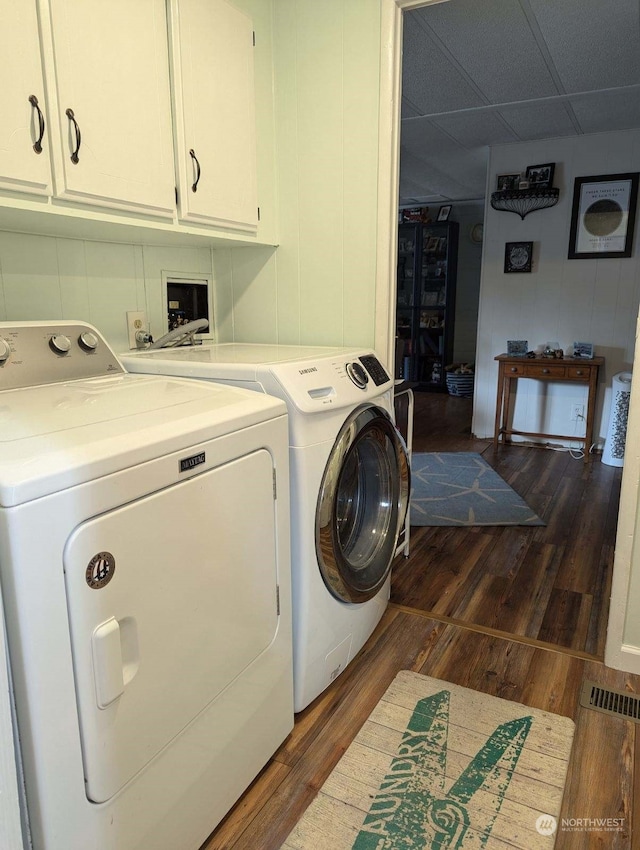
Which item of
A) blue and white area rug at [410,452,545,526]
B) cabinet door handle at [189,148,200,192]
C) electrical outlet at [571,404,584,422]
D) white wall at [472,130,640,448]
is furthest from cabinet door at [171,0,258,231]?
electrical outlet at [571,404,584,422]

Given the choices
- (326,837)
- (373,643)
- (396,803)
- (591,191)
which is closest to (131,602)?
(326,837)

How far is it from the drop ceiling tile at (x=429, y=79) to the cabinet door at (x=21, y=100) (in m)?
1.73

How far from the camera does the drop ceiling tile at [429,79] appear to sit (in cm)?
268

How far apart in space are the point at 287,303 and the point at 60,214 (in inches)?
38.3

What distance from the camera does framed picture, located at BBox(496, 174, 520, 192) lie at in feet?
14.7

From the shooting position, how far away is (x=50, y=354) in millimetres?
1555

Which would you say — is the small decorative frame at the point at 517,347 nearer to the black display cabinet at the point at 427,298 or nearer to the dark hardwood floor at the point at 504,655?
the dark hardwood floor at the point at 504,655

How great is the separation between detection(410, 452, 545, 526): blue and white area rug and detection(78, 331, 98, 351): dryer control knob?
6.44 feet

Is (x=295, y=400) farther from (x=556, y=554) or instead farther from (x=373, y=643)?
(x=556, y=554)

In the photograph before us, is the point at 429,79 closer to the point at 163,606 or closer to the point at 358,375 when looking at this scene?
the point at 358,375

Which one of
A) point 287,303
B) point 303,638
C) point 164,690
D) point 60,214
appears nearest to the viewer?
point 164,690

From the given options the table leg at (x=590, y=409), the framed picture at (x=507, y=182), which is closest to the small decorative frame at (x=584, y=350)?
the table leg at (x=590, y=409)

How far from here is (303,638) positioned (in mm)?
1573

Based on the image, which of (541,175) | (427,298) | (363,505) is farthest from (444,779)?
(427,298)
